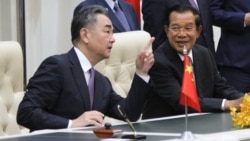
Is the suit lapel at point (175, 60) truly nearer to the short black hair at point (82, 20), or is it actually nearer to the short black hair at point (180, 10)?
the short black hair at point (180, 10)

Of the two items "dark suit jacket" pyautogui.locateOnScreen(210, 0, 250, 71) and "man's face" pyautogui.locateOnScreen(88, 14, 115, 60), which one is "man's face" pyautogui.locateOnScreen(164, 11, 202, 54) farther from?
"dark suit jacket" pyautogui.locateOnScreen(210, 0, 250, 71)

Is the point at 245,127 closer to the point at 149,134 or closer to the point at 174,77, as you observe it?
the point at 149,134

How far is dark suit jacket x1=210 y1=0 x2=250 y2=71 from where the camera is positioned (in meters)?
5.27

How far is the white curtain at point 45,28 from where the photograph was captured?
234 inches

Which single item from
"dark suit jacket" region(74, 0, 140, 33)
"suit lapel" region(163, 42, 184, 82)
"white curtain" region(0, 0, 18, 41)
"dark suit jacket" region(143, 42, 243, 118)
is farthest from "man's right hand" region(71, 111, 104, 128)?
"white curtain" region(0, 0, 18, 41)

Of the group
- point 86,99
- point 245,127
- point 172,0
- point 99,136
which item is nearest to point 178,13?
point 172,0

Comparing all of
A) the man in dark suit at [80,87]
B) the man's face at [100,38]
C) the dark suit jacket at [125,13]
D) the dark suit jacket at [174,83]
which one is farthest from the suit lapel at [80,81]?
the dark suit jacket at [125,13]

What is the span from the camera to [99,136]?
3207 millimetres

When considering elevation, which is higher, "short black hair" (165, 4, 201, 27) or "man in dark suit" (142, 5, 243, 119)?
"short black hair" (165, 4, 201, 27)

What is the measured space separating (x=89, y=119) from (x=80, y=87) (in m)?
0.30

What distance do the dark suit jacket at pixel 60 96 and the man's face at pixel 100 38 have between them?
0.39ft

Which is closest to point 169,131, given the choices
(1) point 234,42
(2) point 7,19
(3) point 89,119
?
(3) point 89,119

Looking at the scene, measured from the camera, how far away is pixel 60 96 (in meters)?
3.96

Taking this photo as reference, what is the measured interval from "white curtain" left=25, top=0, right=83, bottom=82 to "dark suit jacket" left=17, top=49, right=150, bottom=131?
6.27 feet
